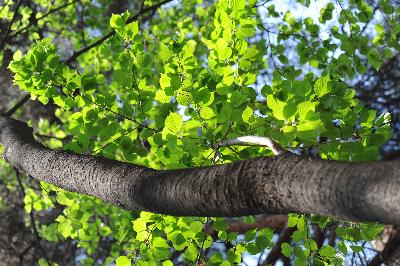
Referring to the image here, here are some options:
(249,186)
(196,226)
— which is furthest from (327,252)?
(249,186)

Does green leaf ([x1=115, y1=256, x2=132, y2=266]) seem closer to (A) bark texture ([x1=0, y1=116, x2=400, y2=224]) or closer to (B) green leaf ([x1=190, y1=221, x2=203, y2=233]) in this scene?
(B) green leaf ([x1=190, y1=221, x2=203, y2=233])

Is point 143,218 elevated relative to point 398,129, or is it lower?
lower

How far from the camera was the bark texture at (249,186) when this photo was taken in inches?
43.9

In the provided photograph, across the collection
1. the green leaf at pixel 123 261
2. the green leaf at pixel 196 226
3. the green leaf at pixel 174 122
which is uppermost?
the green leaf at pixel 174 122

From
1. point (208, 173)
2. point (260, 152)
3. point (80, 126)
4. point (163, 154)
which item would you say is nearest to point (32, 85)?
point (80, 126)

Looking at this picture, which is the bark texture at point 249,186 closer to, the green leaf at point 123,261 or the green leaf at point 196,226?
the green leaf at point 123,261

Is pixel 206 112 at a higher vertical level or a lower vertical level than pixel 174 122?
higher

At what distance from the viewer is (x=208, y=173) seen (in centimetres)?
153

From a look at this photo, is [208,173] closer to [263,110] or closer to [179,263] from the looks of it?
[263,110]

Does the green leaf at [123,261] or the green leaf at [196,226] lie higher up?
the green leaf at [196,226]

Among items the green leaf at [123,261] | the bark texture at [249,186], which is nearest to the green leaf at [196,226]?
the green leaf at [123,261]

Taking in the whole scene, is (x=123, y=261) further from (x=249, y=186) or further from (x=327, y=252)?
(x=249, y=186)

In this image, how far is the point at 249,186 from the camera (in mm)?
1396

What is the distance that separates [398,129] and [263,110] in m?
5.53
